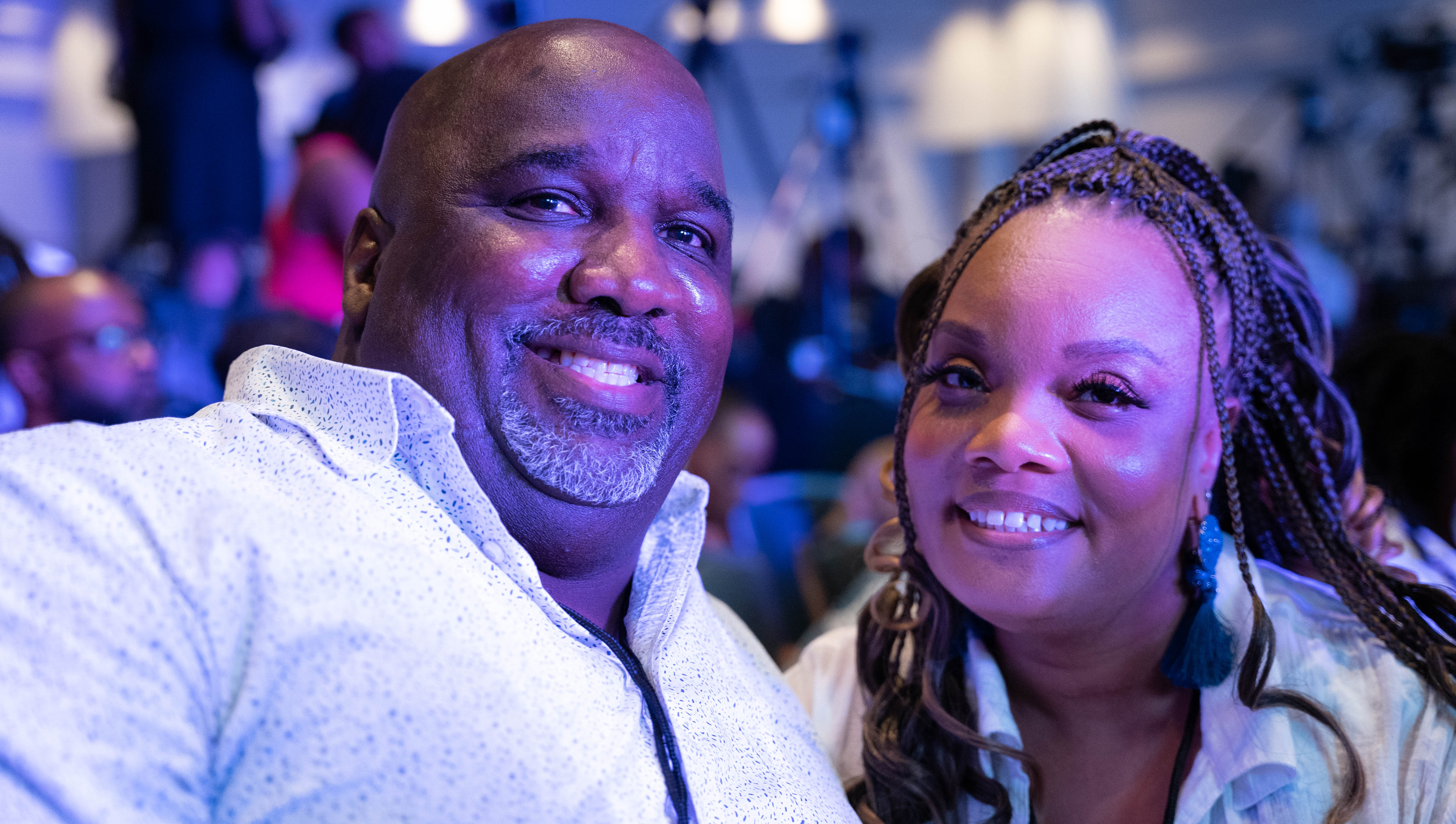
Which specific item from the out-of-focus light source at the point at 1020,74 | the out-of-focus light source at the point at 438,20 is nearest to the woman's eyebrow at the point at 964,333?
the out-of-focus light source at the point at 438,20

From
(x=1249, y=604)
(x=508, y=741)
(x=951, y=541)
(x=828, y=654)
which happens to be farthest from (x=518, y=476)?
(x=1249, y=604)

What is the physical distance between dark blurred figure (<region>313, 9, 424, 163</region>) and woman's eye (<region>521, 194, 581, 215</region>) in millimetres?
2054

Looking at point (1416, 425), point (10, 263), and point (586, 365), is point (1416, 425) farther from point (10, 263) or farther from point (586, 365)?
point (10, 263)

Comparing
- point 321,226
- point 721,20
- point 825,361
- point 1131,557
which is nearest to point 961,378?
point 1131,557

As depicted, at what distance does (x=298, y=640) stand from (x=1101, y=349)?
0.88m

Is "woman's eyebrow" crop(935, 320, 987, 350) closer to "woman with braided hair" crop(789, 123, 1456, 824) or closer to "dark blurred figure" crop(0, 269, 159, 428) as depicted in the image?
"woman with braided hair" crop(789, 123, 1456, 824)

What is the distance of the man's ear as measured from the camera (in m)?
1.21

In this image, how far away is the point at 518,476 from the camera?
1.10m

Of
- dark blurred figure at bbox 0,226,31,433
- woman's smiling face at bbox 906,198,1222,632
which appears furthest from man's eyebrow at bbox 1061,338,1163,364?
dark blurred figure at bbox 0,226,31,433

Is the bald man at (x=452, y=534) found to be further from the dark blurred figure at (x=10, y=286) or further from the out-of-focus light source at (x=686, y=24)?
the out-of-focus light source at (x=686, y=24)

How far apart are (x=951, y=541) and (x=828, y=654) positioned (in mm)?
424

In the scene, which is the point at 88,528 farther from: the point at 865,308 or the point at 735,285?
the point at 735,285

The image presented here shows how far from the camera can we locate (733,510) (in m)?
3.56

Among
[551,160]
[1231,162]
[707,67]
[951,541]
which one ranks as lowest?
[951,541]
